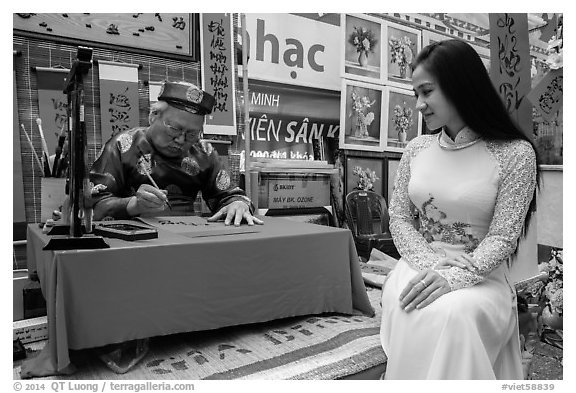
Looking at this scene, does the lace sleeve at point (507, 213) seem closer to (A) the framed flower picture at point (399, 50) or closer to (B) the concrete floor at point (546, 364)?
(B) the concrete floor at point (546, 364)

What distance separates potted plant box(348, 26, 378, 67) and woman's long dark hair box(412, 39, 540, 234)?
275 centimetres

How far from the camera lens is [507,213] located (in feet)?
4.71

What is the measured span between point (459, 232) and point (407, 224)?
7.9 inches

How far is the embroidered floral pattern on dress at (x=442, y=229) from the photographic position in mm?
1550

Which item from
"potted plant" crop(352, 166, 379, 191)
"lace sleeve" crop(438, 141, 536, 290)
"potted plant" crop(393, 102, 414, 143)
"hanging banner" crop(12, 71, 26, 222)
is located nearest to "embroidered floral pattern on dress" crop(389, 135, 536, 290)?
"lace sleeve" crop(438, 141, 536, 290)

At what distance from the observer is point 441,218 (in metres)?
1.59

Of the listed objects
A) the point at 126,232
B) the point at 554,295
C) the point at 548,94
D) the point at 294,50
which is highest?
the point at 294,50

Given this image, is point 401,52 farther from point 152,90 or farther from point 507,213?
point 507,213

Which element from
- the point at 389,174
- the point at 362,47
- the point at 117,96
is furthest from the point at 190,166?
the point at 389,174

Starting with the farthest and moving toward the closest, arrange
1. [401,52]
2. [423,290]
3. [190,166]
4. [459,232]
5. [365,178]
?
[401,52] → [365,178] → [190,166] → [459,232] → [423,290]

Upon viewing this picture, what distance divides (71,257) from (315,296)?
3.66 ft

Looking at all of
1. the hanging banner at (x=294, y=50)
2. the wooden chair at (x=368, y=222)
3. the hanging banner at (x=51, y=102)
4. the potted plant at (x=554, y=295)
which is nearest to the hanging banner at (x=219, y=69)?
the hanging banner at (x=294, y=50)

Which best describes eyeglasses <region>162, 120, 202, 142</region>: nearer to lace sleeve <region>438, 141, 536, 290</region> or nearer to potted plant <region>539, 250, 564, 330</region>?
lace sleeve <region>438, 141, 536, 290</region>
